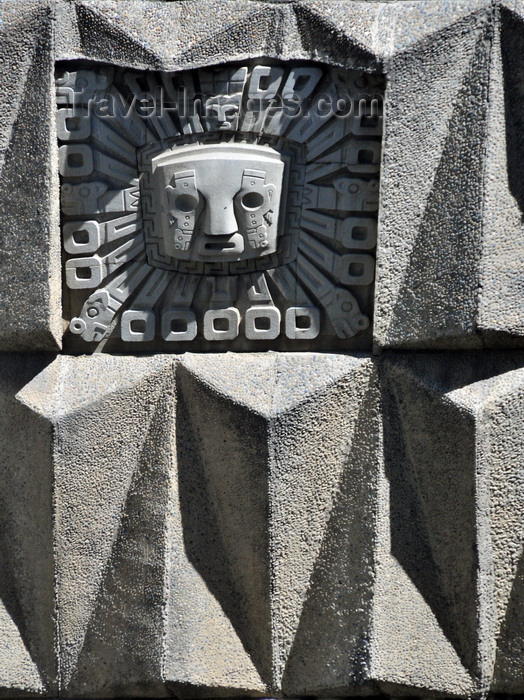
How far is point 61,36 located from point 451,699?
241 cm

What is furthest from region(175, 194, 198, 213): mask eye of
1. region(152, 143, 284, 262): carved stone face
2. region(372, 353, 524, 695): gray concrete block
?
Answer: region(372, 353, 524, 695): gray concrete block

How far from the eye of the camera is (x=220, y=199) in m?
2.66

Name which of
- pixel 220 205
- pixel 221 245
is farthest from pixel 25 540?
pixel 220 205

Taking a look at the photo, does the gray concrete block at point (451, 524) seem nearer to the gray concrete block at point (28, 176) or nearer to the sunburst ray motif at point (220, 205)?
the sunburst ray motif at point (220, 205)

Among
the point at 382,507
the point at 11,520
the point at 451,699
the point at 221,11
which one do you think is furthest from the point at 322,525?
the point at 221,11

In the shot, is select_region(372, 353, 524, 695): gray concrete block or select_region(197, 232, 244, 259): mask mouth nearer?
select_region(372, 353, 524, 695): gray concrete block

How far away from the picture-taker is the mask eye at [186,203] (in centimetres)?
268

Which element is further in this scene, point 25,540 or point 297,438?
point 25,540

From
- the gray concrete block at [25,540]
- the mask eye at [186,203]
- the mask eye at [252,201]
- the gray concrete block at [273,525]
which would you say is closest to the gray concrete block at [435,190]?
the gray concrete block at [273,525]

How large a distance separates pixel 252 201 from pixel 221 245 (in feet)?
0.56

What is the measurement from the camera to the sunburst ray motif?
2666 millimetres

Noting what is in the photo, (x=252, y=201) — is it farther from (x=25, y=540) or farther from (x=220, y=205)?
(x=25, y=540)

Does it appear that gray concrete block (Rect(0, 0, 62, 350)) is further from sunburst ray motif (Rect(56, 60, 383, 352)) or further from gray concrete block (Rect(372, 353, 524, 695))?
gray concrete block (Rect(372, 353, 524, 695))

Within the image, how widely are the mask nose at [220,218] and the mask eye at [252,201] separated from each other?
0.14 ft
